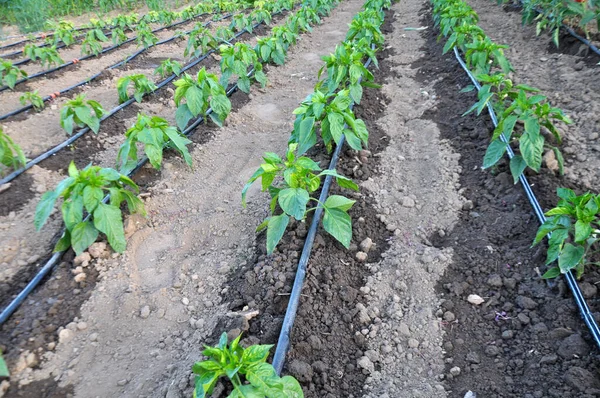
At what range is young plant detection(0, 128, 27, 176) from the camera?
3.14 metres

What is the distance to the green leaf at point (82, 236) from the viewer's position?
263 centimetres

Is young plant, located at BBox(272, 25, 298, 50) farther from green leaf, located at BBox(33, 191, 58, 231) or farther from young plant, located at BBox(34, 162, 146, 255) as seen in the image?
green leaf, located at BBox(33, 191, 58, 231)

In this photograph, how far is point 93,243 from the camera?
9.07ft

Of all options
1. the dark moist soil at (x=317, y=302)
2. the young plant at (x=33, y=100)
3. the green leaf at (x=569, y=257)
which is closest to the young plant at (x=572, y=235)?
the green leaf at (x=569, y=257)

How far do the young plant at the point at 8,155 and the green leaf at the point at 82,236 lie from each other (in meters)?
1.04

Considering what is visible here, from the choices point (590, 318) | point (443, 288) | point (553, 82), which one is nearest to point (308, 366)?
point (443, 288)

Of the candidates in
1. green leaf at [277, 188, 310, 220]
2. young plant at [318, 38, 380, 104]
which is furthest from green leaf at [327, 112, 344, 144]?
young plant at [318, 38, 380, 104]

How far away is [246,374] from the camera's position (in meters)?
1.58

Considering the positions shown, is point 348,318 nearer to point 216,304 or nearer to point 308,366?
point 308,366

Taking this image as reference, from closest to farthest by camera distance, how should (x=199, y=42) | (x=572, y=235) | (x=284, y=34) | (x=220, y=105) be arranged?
1. (x=572, y=235)
2. (x=220, y=105)
3. (x=284, y=34)
4. (x=199, y=42)

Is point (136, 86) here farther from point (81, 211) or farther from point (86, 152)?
point (81, 211)

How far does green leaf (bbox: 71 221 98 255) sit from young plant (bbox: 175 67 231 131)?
5.23 ft

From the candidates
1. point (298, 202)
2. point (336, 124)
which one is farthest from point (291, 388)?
point (336, 124)

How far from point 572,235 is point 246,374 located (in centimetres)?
196
